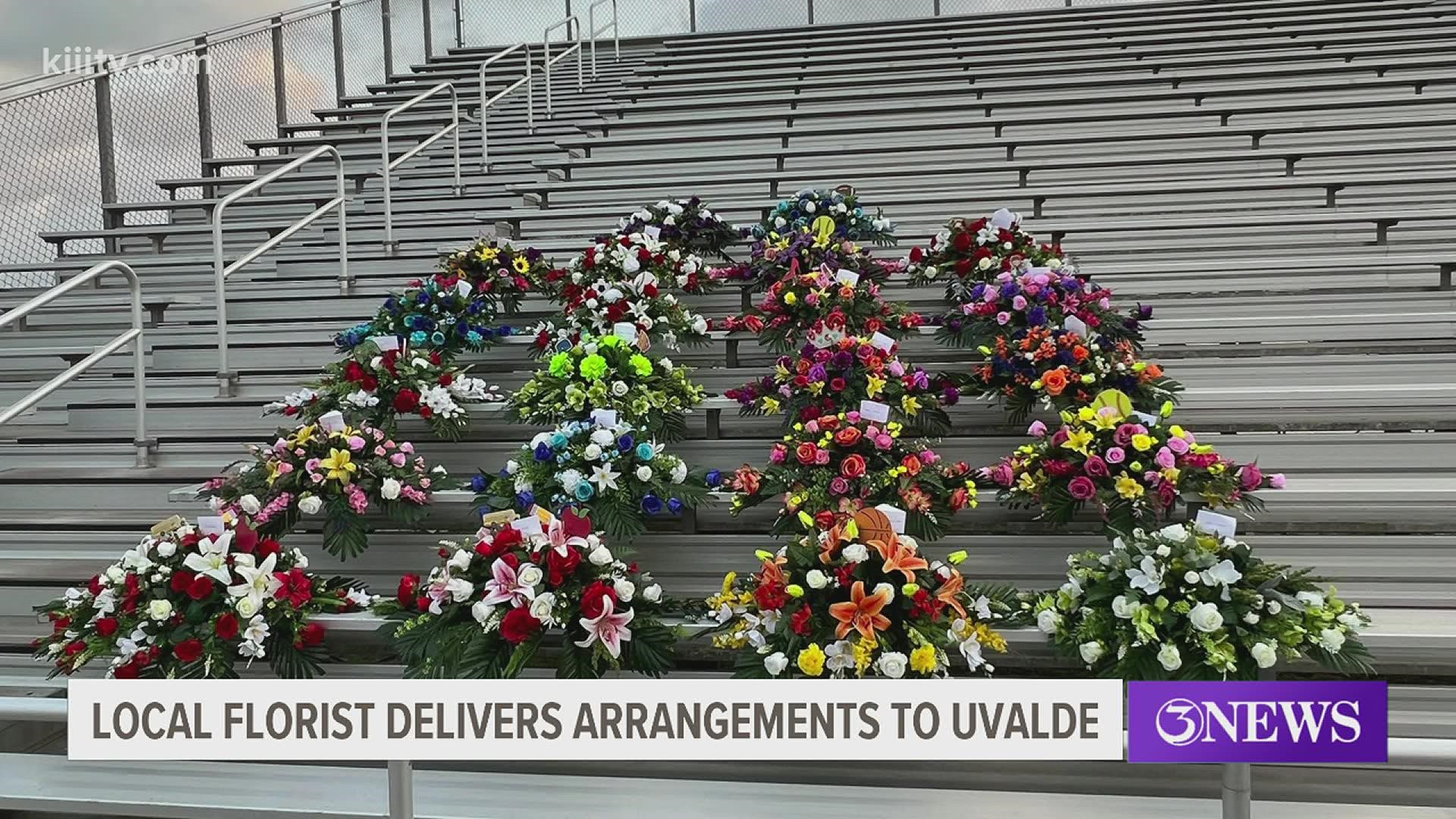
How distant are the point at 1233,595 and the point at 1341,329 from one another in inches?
93.0

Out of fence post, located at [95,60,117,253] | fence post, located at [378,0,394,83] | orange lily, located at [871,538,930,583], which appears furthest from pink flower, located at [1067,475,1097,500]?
fence post, located at [378,0,394,83]

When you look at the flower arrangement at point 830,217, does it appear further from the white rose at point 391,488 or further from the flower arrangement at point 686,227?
the white rose at point 391,488

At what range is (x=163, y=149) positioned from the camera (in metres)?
6.83

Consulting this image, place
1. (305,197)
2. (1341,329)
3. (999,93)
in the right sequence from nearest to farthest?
(1341,329), (305,197), (999,93)

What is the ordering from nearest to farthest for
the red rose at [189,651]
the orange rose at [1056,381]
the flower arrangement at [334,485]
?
the red rose at [189,651], the flower arrangement at [334,485], the orange rose at [1056,381]

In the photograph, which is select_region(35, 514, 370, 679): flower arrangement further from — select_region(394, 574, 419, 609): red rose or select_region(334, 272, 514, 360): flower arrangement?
select_region(334, 272, 514, 360): flower arrangement

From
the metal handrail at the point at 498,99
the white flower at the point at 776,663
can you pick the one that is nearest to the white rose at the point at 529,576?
the white flower at the point at 776,663

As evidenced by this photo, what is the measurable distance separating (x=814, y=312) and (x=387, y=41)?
8435 mm

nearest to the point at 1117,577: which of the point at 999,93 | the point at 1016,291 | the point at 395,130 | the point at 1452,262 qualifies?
the point at 1016,291

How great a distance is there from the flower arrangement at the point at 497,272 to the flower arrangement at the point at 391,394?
67 centimetres

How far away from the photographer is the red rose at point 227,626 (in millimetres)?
2051

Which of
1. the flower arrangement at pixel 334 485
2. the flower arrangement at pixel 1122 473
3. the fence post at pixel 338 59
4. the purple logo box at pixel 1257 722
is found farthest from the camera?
the fence post at pixel 338 59

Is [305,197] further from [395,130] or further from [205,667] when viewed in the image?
[205,667]

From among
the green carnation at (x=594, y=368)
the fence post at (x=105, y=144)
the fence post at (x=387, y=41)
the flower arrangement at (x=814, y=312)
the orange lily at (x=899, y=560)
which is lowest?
the orange lily at (x=899, y=560)
